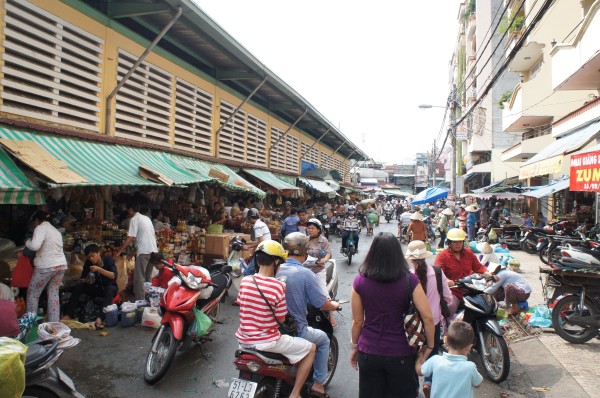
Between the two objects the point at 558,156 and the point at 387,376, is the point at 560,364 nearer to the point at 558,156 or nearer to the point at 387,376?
the point at 387,376

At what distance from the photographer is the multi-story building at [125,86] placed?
21.6 feet

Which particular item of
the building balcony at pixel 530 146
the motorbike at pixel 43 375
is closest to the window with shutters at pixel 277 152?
the building balcony at pixel 530 146

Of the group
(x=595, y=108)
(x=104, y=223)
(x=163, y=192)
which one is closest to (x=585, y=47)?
(x=595, y=108)

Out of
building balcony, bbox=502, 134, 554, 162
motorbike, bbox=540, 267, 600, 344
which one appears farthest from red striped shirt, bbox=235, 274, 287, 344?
building balcony, bbox=502, 134, 554, 162

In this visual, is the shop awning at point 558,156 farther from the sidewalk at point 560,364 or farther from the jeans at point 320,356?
the jeans at point 320,356

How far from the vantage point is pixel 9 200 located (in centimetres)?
510

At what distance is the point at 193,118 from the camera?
11.8 meters

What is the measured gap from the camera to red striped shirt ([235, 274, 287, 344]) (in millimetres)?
3258

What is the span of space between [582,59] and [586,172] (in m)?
5.05

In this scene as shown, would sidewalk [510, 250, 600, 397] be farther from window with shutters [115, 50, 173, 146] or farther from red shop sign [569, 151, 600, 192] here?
window with shutters [115, 50, 173, 146]

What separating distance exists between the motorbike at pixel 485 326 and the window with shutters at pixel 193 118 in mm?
8530

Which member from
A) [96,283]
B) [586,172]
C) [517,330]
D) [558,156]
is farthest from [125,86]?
[558,156]

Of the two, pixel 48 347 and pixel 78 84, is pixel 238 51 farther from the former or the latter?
pixel 48 347

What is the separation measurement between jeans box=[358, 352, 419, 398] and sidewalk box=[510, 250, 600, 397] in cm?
245
